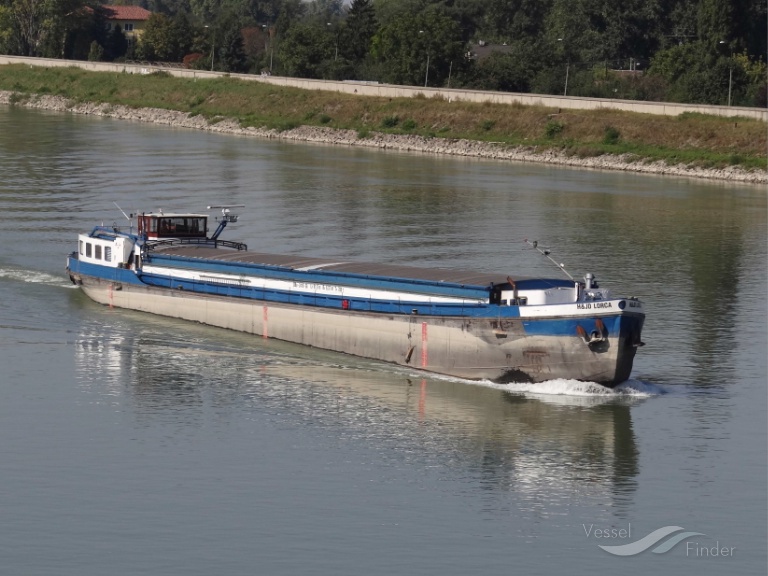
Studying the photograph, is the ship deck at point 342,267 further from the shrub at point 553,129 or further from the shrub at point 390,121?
the shrub at point 390,121

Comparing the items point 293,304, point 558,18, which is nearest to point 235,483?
point 293,304

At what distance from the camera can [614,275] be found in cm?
6072

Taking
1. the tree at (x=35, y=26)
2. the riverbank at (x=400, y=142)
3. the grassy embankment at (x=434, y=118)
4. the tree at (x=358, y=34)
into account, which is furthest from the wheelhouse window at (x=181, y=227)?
the tree at (x=35, y=26)

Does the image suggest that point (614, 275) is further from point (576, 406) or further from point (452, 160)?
point (452, 160)

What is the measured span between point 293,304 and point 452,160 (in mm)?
63422

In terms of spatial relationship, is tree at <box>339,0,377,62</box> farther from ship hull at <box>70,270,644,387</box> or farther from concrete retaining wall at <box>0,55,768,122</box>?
ship hull at <box>70,270,644,387</box>

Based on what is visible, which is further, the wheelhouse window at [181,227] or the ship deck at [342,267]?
the wheelhouse window at [181,227]

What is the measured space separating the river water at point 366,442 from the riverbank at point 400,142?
36.2 metres

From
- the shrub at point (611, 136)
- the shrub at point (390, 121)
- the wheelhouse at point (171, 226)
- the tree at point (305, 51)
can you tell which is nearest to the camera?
the wheelhouse at point (171, 226)

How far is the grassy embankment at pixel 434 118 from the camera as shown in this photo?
10694 cm

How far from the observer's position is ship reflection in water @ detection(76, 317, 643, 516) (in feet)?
118

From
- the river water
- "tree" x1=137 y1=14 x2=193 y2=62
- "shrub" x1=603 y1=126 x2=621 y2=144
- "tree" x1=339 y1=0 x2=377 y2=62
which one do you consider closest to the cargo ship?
the river water

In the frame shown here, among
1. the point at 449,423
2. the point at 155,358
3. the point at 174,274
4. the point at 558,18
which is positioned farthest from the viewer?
the point at 558,18

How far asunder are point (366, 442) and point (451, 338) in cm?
688
